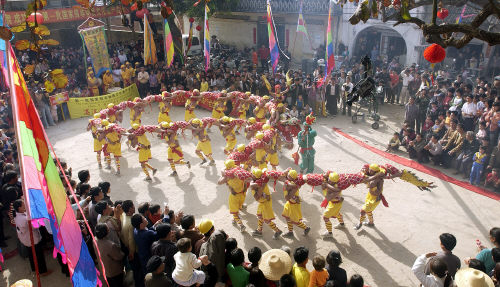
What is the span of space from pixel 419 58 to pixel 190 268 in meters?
16.4

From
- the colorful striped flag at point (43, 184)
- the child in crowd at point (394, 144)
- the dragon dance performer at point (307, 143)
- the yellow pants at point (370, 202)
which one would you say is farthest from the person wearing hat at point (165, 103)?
the colorful striped flag at point (43, 184)

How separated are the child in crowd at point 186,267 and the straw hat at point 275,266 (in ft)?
2.40

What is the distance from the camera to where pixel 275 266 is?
4.54m

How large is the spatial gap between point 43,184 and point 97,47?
12180 mm

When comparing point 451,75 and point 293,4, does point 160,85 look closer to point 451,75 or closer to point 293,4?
point 293,4

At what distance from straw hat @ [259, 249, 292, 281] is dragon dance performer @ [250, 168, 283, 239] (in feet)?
8.09

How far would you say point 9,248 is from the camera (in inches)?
281

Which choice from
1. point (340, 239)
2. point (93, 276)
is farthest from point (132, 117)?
point (93, 276)

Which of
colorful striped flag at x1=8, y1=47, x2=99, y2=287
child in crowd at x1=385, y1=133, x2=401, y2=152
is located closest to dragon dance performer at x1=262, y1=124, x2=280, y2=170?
child in crowd at x1=385, y1=133, x2=401, y2=152

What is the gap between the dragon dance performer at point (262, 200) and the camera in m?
7.04

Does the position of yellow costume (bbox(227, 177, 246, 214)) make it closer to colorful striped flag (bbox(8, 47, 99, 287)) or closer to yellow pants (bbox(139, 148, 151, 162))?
yellow pants (bbox(139, 148, 151, 162))

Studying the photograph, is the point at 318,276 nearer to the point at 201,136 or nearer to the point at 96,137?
the point at 201,136

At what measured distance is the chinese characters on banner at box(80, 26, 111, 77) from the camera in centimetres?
1366

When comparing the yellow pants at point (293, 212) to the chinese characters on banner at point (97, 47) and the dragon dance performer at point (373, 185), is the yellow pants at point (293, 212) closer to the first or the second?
the dragon dance performer at point (373, 185)
